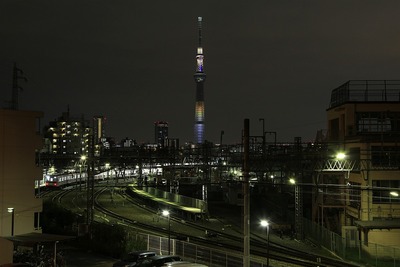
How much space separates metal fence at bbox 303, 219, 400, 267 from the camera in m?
23.3

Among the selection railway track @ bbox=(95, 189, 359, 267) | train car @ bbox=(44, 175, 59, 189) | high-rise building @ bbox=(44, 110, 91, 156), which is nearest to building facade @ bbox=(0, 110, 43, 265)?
railway track @ bbox=(95, 189, 359, 267)

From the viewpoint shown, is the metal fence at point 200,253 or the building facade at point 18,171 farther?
the building facade at point 18,171

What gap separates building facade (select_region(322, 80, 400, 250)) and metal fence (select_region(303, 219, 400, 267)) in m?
0.72

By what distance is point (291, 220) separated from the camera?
120 feet

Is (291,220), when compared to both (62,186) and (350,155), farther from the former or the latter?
(62,186)

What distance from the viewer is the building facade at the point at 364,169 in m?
27.2

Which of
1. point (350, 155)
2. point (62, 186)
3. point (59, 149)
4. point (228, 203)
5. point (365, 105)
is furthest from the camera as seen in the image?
point (59, 149)

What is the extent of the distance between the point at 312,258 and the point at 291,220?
13.1 metres

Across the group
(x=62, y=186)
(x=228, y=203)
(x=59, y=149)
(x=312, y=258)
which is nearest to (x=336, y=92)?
(x=312, y=258)

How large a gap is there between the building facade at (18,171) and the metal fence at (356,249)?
15112 mm

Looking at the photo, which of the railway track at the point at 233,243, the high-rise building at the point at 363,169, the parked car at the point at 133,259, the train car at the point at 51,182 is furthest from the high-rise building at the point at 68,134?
the parked car at the point at 133,259

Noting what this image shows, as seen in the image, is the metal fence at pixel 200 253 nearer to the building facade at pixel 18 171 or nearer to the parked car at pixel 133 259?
the parked car at pixel 133 259

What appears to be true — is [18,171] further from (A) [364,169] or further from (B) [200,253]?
(A) [364,169]

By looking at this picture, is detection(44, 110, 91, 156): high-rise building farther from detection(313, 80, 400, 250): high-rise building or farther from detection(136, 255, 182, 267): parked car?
detection(136, 255, 182, 267): parked car
